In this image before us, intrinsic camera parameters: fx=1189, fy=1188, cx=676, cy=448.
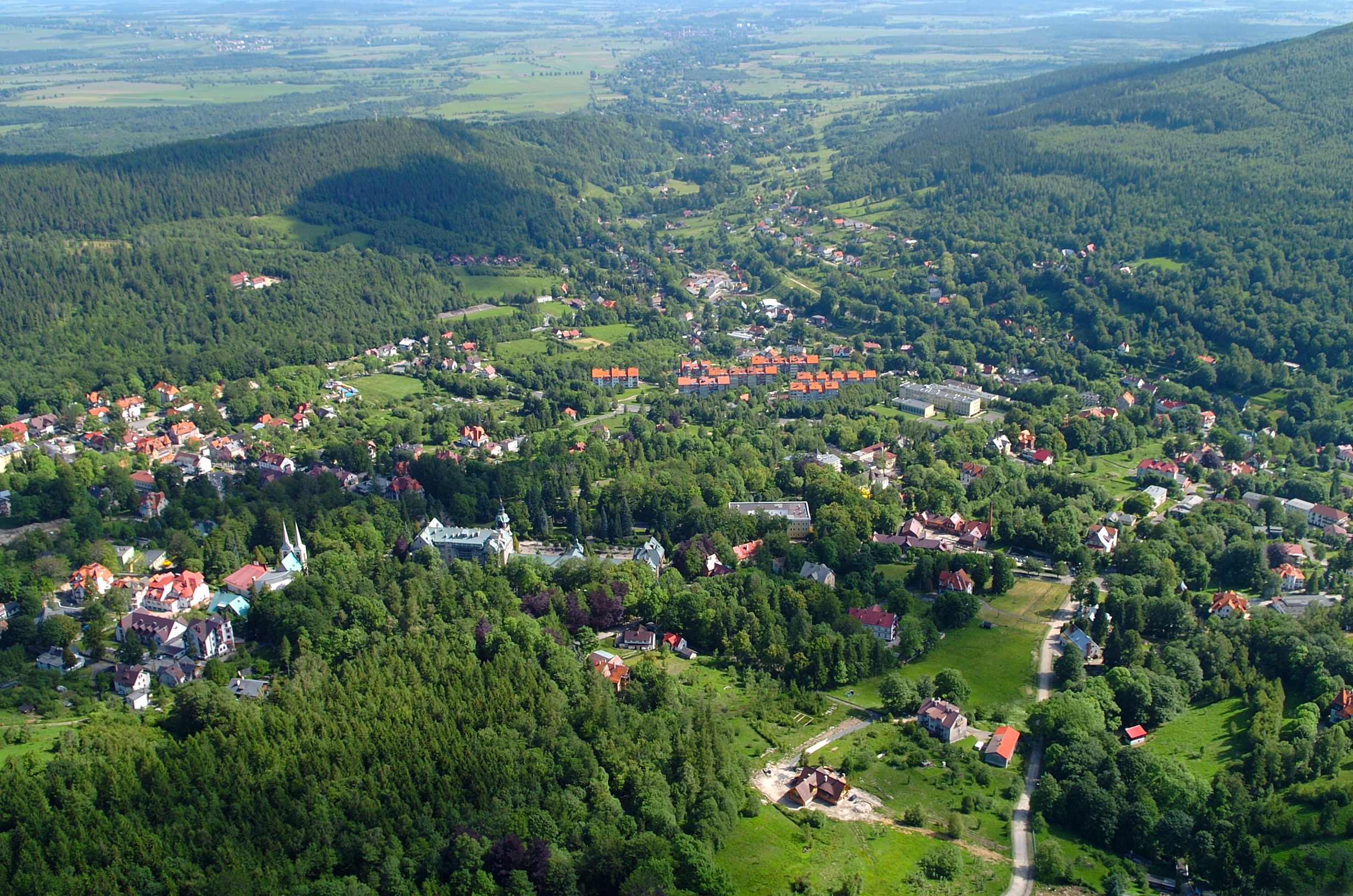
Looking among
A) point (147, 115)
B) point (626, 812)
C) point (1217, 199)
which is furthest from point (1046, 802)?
point (147, 115)

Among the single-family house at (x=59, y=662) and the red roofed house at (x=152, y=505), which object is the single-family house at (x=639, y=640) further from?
the red roofed house at (x=152, y=505)

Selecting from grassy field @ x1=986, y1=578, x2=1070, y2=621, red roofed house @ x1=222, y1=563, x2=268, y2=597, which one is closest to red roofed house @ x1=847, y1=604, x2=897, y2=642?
grassy field @ x1=986, y1=578, x2=1070, y2=621

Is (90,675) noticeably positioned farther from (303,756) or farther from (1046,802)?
(1046,802)

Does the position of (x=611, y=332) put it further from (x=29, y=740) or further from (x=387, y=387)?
(x=29, y=740)

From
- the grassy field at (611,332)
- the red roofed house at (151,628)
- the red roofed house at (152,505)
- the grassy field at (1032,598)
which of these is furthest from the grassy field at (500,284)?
the grassy field at (1032,598)

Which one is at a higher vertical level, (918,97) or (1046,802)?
(918,97)

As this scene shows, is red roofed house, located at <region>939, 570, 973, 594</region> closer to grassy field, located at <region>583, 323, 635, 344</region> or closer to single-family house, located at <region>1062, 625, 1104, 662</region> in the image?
single-family house, located at <region>1062, 625, 1104, 662</region>
